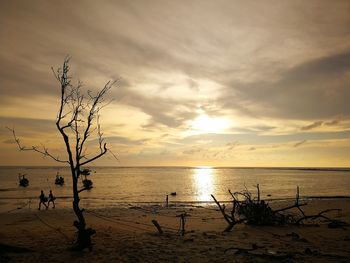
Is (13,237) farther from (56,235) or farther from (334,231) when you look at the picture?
(334,231)

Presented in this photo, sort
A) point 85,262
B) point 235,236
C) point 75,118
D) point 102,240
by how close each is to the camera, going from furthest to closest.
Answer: point 235,236, point 102,240, point 75,118, point 85,262

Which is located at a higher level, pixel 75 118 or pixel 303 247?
pixel 75 118

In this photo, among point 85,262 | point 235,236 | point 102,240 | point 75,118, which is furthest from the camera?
Result: point 235,236

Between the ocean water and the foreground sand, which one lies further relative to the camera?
the ocean water

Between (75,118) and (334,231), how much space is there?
552 inches

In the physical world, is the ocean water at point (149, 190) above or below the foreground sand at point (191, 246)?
below

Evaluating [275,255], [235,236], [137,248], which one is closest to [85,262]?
[137,248]

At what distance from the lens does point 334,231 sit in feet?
50.4

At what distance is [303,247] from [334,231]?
4755 mm

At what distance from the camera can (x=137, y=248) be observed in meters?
11.6

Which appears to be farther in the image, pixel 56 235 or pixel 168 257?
pixel 56 235

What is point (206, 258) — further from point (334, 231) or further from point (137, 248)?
point (334, 231)

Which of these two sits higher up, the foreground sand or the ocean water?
the foreground sand

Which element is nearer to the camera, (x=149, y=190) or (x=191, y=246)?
(x=191, y=246)
